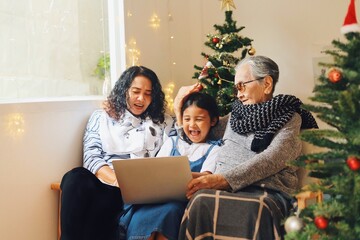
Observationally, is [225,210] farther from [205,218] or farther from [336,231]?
[336,231]

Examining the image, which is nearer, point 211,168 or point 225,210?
point 225,210

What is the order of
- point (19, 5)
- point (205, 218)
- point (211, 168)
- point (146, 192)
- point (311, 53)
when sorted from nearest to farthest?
point (205, 218) → point (146, 192) → point (211, 168) → point (19, 5) → point (311, 53)

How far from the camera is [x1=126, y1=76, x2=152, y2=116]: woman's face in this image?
10.1 feet

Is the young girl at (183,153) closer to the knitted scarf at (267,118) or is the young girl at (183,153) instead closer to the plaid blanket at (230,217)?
the plaid blanket at (230,217)

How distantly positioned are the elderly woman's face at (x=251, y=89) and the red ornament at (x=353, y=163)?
109cm

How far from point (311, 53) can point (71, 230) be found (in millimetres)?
2127

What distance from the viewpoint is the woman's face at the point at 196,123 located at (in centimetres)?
285

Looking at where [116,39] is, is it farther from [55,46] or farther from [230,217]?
[230,217]

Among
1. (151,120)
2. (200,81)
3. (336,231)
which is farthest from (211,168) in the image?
(336,231)

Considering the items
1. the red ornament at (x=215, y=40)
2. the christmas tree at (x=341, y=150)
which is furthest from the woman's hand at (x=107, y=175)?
the christmas tree at (x=341, y=150)

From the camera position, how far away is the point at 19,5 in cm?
291

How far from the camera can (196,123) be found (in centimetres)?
285

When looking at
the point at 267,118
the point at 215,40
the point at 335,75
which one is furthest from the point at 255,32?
the point at 335,75

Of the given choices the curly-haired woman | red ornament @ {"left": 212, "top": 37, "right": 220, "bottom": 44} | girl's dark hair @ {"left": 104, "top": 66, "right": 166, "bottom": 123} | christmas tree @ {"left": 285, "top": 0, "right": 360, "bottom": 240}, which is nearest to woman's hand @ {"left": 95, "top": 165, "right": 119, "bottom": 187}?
the curly-haired woman
